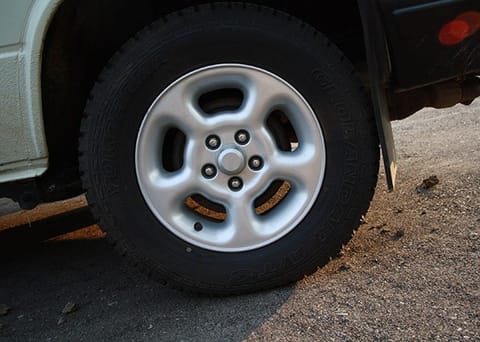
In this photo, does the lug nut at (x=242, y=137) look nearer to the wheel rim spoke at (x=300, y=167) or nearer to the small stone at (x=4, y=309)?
the wheel rim spoke at (x=300, y=167)

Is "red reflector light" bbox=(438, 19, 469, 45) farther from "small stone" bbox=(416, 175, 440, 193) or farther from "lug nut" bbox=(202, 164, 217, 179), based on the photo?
"small stone" bbox=(416, 175, 440, 193)

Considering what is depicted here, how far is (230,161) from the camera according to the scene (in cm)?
211

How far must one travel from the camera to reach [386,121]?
85.7 inches

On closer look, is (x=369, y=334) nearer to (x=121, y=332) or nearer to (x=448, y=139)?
(x=121, y=332)

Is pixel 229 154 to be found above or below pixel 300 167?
above

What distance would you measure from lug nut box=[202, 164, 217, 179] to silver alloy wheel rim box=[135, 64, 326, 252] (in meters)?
0.01

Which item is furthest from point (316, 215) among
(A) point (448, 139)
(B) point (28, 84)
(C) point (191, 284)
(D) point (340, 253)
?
(A) point (448, 139)

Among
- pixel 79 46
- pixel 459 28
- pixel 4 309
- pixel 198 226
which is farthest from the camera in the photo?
pixel 4 309

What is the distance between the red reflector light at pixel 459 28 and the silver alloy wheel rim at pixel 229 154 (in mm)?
535

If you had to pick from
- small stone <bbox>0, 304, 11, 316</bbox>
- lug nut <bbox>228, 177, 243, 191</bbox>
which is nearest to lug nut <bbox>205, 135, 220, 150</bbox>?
lug nut <bbox>228, 177, 243, 191</bbox>

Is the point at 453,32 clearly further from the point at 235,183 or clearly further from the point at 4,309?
the point at 4,309

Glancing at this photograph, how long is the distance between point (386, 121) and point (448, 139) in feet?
6.59

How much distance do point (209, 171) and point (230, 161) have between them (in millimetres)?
90

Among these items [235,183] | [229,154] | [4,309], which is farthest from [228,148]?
[4,309]
